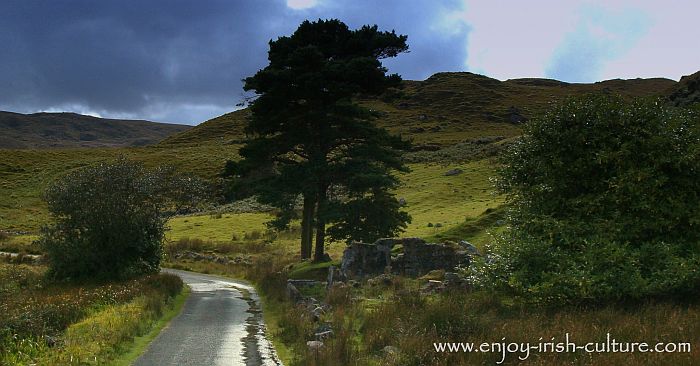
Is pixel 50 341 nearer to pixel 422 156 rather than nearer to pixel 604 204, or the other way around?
pixel 604 204

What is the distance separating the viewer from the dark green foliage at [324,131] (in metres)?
31.2

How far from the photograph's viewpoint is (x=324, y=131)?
33.2 meters

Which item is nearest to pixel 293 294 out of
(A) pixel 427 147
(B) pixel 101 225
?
(B) pixel 101 225

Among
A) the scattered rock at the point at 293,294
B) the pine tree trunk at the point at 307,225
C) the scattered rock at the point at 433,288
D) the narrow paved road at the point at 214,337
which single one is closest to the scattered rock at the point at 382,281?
the scattered rock at the point at 433,288

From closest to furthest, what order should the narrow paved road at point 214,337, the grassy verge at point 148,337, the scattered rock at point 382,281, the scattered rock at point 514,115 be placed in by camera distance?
1. the narrow paved road at point 214,337
2. the grassy verge at point 148,337
3. the scattered rock at point 382,281
4. the scattered rock at point 514,115

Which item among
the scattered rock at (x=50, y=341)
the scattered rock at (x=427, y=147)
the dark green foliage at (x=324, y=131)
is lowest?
the scattered rock at (x=50, y=341)

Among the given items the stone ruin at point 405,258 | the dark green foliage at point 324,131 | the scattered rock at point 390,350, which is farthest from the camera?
the dark green foliage at point 324,131

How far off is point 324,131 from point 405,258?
10.7m

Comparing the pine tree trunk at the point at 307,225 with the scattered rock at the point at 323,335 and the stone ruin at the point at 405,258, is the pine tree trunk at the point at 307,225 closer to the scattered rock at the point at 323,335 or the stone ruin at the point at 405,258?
the stone ruin at the point at 405,258

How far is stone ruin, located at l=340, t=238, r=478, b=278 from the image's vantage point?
25000 millimetres

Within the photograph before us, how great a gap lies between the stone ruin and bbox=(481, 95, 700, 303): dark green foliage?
338 inches

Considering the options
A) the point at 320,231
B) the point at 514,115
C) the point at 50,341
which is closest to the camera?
the point at 50,341

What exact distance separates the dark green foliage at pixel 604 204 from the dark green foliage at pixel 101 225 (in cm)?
2375

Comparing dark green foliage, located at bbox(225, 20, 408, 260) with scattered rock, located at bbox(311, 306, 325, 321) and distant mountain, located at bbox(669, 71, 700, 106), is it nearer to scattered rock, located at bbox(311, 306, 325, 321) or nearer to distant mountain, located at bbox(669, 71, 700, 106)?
scattered rock, located at bbox(311, 306, 325, 321)
